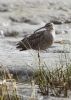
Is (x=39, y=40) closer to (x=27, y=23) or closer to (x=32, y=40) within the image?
(x=32, y=40)

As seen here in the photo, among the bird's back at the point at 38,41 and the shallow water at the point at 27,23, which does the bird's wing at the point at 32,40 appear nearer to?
the bird's back at the point at 38,41

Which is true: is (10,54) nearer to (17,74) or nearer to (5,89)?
(17,74)

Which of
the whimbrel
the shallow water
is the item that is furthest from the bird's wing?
the shallow water

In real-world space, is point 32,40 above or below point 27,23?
below

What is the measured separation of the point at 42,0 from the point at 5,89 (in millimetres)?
8659

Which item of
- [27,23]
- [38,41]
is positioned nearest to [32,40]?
[38,41]

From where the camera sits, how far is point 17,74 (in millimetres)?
8484

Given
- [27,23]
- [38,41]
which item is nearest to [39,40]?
[38,41]

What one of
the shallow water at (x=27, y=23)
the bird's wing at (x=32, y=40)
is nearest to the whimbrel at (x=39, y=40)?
the bird's wing at (x=32, y=40)

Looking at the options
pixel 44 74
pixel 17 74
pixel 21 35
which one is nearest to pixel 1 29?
pixel 21 35

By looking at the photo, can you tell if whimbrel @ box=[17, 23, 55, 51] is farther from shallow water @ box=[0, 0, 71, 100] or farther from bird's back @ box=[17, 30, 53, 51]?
shallow water @ box=[0, 0, 71, 100]

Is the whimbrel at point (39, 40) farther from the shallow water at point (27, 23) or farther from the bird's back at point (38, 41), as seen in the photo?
the shallow water at point (27, 23)

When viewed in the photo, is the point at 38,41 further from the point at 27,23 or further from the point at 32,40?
the point at 27,23

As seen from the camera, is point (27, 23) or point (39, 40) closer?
point (39, 40)
